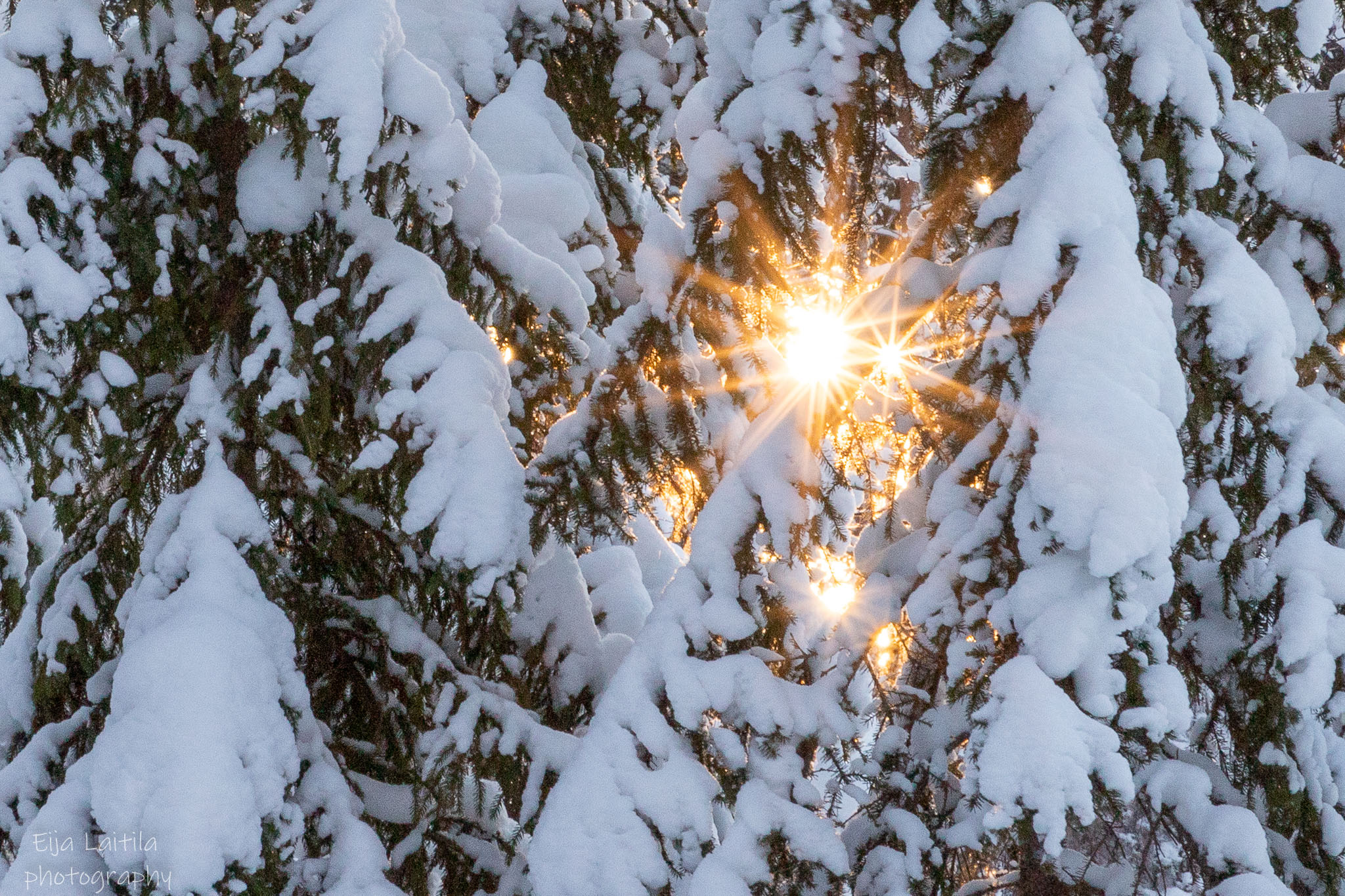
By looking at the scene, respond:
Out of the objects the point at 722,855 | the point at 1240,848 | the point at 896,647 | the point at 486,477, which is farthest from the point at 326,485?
the point at 1240,848

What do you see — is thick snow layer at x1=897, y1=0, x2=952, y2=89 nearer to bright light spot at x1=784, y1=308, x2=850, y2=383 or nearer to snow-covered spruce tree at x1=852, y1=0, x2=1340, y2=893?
snow-covered spruce tree at x1=852, y1=0, x2=1340, y2=893

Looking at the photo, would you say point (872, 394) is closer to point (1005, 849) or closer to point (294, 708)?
point (1005, 849)

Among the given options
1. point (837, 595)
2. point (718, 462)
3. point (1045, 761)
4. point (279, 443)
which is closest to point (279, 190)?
point (279, 443)

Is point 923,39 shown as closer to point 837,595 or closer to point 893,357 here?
point 893,357

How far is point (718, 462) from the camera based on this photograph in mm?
3189

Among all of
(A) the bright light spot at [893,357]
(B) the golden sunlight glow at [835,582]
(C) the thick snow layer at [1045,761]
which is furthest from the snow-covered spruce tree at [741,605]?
(C) the thick snow layer at [1045,761]

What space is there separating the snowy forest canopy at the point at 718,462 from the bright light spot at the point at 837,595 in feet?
0.11

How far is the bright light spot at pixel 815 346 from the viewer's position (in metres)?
2.86

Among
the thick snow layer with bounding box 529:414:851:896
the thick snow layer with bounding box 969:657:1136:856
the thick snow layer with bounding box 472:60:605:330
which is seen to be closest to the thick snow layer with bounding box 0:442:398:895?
the thick snow layer with bounding box 529:414:851:896

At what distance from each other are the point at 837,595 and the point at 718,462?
0.84 meters

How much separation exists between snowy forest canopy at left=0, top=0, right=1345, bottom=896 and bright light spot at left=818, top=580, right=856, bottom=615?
0.11 feet

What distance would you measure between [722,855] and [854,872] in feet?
1.75

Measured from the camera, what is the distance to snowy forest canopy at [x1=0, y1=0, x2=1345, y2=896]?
7.32ft

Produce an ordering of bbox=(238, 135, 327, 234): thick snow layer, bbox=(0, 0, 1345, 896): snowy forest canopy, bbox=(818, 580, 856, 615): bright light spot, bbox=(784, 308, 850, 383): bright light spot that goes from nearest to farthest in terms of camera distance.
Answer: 1. bbox=(0, 0, 1345, 896): snowy forest canopy
2. bbox=(784, 308, 850, 383): bright light spot
3. bbox=(818, 580, 856, 615): bright light spot
4. bbox=(238, 135, 327, 234): thick snow layer
